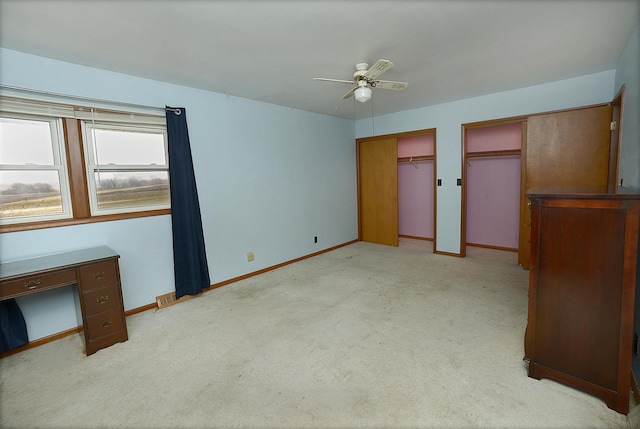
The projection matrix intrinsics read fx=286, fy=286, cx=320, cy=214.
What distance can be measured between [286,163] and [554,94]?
→ 11.7 feet

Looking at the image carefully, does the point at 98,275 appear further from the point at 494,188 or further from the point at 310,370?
the point at 494,188

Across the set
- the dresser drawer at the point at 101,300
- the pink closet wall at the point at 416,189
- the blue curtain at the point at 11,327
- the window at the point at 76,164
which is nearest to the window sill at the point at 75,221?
the window at the point at 76,164

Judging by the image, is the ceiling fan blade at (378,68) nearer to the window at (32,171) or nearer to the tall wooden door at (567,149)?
the tall wooden door at (567,149)

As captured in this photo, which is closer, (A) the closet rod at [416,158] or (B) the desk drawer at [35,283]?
(B) the desk drawer at [35,283]

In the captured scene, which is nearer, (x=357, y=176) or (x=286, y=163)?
(x=286, y=163)

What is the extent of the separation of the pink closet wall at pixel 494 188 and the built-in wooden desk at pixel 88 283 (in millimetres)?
5062

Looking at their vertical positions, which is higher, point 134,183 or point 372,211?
point 134,183

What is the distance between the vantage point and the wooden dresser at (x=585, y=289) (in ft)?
5.00

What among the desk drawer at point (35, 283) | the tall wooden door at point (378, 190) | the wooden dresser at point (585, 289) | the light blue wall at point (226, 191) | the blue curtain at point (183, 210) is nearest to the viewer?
the wooden dresser at point (585, 289)

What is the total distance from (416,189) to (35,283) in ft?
18.0

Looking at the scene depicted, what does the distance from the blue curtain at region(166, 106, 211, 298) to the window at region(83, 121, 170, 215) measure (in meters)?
0.17

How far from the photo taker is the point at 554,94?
11.5 feet

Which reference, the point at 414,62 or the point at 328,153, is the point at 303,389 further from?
the point at 328,153

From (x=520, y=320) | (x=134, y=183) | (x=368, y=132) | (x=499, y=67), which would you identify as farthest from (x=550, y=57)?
(x=134, y=183)
